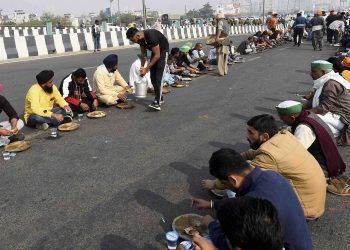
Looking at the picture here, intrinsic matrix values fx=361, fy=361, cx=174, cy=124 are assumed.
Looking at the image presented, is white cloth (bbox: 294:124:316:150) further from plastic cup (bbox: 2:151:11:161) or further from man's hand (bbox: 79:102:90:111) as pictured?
man's hand (bbox: 79:102:90:111)

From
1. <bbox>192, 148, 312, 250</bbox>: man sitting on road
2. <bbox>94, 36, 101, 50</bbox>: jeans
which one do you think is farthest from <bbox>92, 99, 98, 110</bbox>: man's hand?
<bbox>94, 36, 101, 50</bbox>: jeans

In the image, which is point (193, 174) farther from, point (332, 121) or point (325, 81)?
point (325, 81)

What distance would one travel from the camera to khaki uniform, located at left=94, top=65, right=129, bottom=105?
757 cm

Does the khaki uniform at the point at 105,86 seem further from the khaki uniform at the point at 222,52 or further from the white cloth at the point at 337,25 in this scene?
the white cloth at the point at 337,25

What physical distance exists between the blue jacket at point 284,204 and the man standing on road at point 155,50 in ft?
15.9

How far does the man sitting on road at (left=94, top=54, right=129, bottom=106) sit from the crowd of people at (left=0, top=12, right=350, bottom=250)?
0.07 feet

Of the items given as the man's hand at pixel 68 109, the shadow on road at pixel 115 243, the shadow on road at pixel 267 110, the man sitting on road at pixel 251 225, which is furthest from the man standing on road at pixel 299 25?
the man sitting on road at pixel 251 225

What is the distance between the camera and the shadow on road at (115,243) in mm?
3156

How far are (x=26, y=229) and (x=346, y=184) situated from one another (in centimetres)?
343

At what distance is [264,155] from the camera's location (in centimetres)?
309

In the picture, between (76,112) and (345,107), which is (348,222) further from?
(76,112)

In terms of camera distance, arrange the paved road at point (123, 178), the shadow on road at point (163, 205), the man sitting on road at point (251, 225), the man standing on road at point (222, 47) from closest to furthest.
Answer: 1. the man sitting on road at point (251, 225)
2. the paved road at point (123, 178)
3. the shadow on road at point (163, 205)
4. the man standing on road at point (222, 47)

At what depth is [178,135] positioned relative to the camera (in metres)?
6.03

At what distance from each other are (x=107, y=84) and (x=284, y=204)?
5.85 metres
